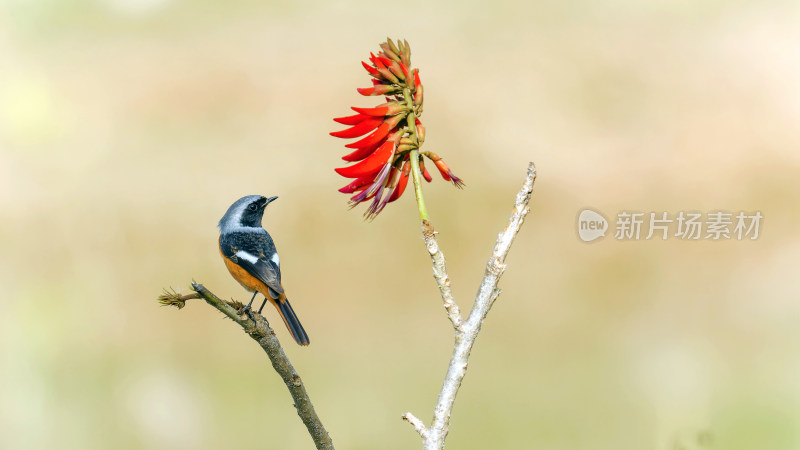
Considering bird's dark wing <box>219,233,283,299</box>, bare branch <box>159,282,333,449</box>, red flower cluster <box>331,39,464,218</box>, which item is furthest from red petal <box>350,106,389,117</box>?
bird's dark wing <box>219,233,283,299</box>

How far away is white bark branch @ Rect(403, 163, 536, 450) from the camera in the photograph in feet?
6.68

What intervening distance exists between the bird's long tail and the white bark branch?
52cm

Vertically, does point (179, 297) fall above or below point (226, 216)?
below

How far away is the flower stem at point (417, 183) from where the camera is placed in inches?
78.5

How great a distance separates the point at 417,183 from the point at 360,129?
254 mm

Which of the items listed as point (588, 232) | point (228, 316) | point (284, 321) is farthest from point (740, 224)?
point (228, 316)

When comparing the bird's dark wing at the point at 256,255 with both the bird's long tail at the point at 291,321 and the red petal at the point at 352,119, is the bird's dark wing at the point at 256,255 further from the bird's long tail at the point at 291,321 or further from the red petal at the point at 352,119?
the red petal at the point at 352,119

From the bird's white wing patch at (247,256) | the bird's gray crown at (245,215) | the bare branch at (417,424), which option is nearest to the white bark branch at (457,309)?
the bare branch at (417,424)

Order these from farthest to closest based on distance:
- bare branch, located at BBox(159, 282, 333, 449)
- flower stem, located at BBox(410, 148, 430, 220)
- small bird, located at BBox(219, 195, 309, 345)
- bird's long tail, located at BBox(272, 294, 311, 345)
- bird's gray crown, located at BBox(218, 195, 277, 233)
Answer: bird's gray crown, located at BBox(218, 195, 277, 233) < small bird, located at BBox(219, 195, 309, 345) < bird's long tail, located at BBox(272, 294, 311, 345) < bare branch, located at BBox(159, 282, 333, 449) < flower stem, located at BBox(410, 148, 430, 220)

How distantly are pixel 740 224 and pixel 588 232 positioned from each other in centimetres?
139

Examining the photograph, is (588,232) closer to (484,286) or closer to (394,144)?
(484,286)

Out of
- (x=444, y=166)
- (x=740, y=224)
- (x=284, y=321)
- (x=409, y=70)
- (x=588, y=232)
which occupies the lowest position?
(x=284, y=321)

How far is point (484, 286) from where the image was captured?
2086mm

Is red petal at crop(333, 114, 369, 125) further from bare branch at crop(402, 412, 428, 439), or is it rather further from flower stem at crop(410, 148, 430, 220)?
bare branch at crop(402, 412, 428, 439)
